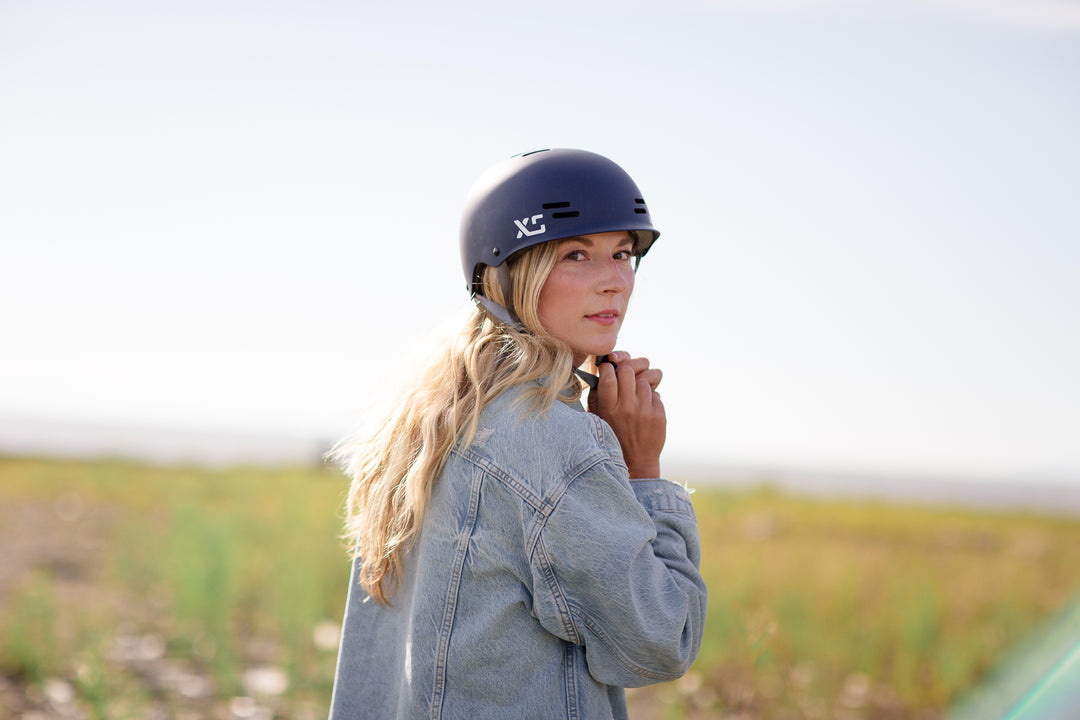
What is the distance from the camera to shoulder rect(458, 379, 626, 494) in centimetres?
189

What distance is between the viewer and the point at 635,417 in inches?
83.5

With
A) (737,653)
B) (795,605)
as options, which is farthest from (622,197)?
(795,605)

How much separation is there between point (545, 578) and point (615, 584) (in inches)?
6.6

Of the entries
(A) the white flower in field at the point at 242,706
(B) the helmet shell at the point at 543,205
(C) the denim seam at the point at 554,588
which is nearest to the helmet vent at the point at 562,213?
(B) the helmet shell at the point at 543,205

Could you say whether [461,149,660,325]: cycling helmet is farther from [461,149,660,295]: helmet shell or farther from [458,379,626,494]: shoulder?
[458,379,626,494]: shoulder

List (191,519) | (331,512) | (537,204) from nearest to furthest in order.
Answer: (537,204) → (191,519) → (331,512)

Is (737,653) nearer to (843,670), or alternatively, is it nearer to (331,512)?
(843,670)

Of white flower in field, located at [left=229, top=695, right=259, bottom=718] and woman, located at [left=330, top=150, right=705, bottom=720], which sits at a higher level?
woman, located at [left=330, top=150, right=705, bottom=720]

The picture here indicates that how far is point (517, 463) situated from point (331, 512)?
7.94 metres


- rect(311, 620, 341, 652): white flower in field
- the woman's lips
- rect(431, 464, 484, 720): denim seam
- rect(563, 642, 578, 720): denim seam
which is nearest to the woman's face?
the woman's lips

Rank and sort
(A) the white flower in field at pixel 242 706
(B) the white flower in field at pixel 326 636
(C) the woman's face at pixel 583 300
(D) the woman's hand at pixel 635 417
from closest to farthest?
(D) the woman's hand at pixel 635 417 < (C) the woman's face at pixel 583 300 < (A) the white flower in field at pixel 242 706 < (B) the white flower in field at pixel 326 636

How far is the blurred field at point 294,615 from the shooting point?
496 cm

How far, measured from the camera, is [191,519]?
7672 millimetres

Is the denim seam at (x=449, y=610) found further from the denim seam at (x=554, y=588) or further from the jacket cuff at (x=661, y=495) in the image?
the jacket cuff at (x=661, y=495)
